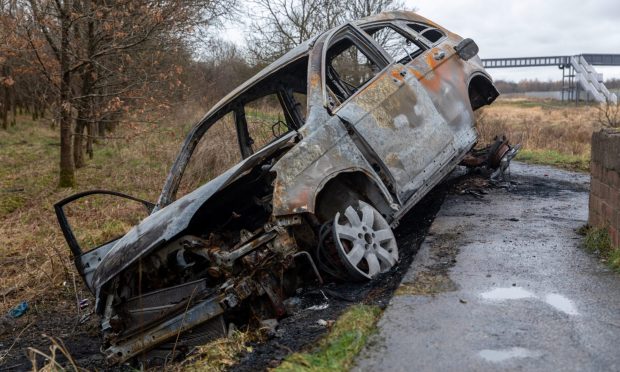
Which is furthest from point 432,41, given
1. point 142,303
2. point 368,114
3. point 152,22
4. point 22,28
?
point 22,28

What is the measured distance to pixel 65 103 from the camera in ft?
34.0

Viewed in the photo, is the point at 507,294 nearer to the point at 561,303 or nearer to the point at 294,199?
the point at 561,303

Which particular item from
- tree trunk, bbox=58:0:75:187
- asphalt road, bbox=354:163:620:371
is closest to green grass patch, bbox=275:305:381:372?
asphalt road, bbox=354:163:620:371

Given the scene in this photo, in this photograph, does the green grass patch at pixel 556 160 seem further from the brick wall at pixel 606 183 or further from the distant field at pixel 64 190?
the brick wall at pixel 606 183

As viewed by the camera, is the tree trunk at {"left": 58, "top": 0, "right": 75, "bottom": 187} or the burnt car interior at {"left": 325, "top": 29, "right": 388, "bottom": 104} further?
the tree trunk at {"left": 58, "top": 0, "right": 75, "bottom": 187}

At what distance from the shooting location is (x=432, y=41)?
21.9ft

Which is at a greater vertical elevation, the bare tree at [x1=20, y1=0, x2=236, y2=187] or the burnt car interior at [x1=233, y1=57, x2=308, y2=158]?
the bare tree at [x1=20, y1=0, x2=236, y2=187]

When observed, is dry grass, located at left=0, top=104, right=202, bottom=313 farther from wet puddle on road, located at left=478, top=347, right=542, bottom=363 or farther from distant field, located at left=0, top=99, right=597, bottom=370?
wet puddle on road, located at left=478, top=347, right=542, bottom=363

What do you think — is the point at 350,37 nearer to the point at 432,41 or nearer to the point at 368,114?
the point at 368,114

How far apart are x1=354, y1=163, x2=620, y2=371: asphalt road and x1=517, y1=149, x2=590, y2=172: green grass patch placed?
182 inches

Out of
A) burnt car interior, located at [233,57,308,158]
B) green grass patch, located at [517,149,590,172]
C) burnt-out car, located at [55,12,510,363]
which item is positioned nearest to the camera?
burnt-out car, located at [55,12,510,363]

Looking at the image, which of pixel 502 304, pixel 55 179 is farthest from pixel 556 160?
pixel 55 179

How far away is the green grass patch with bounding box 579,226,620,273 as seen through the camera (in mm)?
4315

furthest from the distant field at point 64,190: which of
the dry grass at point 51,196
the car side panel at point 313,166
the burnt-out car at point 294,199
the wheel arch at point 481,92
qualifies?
the wheel arch at point 481,92
